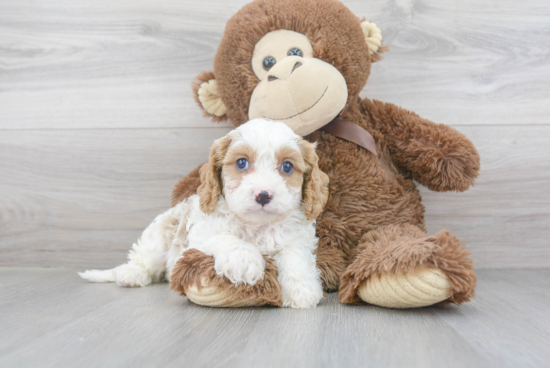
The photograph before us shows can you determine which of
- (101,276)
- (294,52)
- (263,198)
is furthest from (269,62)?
(101,276)

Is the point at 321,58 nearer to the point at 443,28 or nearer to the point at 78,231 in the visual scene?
the point at 443,28

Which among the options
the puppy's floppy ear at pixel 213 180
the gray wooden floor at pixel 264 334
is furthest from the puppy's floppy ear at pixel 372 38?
the gray wooden floor at pixel 264 334

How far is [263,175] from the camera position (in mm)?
1160

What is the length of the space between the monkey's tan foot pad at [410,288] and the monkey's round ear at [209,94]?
0.83 metres

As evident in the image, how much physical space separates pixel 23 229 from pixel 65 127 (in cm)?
48

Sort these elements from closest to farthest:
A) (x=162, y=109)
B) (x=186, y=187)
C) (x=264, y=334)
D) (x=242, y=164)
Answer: (x=264, y=334), (x=242, y=164), (x=186, y=187), (x=162, y=109)

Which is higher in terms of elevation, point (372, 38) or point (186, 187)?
point (372, 38)

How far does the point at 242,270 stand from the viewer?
111 cm

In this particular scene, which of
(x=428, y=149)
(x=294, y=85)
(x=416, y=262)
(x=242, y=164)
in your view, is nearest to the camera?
(x=416, y=262)

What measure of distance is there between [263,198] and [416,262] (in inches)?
15.9

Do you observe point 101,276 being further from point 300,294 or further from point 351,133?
point 351,133

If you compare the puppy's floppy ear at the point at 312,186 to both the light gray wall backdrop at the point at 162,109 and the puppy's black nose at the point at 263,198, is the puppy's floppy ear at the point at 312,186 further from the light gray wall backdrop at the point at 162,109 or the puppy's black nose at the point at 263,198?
the light gray wall backdrop at the point at 162,109

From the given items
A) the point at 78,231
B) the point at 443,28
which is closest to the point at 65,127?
the point at 78,231

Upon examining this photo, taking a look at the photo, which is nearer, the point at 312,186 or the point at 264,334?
the point at 264,334
